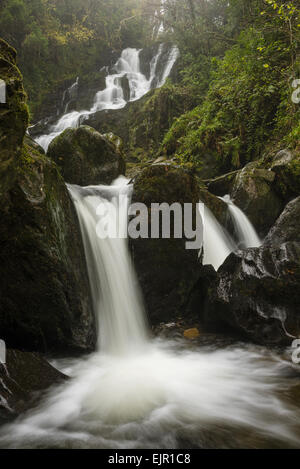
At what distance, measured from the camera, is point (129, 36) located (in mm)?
24906

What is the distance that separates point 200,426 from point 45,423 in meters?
1.16

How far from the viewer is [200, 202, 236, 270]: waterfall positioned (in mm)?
5918

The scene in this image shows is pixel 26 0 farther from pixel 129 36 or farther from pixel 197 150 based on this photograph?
pixel 197 150

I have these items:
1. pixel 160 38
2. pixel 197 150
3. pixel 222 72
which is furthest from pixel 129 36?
pixel 197 150

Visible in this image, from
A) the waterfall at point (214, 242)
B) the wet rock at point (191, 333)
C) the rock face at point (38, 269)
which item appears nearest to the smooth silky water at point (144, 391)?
the wet rock at point (191, 333)

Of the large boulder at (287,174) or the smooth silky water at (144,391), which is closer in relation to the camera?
the smooth silky water at (144,391)

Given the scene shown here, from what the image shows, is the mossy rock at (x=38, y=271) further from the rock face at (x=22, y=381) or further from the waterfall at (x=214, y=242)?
the waterfall at (x=214, y=242)

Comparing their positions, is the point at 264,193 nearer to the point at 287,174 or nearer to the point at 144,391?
the point at 287,174

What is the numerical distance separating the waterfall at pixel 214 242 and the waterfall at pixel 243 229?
28 centimetres

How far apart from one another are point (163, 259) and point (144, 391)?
2072 millimetres

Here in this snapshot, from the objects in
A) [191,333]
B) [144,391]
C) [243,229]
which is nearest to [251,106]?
[243,229]

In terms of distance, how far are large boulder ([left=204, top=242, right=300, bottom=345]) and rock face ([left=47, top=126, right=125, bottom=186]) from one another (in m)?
4.68
